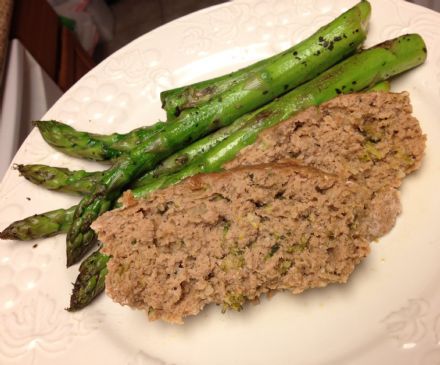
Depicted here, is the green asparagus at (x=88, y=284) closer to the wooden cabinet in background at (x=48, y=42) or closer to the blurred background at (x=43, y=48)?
the blurred background at (x=43, y=48)

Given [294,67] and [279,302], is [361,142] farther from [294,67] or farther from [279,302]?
[279,302]

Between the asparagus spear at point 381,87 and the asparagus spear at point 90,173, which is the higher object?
the asparagus spear at point 381,87

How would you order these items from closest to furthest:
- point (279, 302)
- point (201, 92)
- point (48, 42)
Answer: point (279, 302) → point (201, 92) → point (48, 42)

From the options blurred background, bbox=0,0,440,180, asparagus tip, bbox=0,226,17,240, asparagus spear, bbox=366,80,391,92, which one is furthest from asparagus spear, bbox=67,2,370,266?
blurred background, bbox=0,0,440,180

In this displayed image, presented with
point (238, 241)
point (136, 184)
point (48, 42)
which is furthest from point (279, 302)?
point (48, 42)

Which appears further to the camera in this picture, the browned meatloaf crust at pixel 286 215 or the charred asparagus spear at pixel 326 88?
the charred asparagus spear at pixel 326 88

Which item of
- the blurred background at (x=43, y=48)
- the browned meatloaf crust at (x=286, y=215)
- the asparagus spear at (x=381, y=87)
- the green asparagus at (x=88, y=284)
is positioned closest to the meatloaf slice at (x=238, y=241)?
the browned meatloaf crust at (x=286, y=215)
